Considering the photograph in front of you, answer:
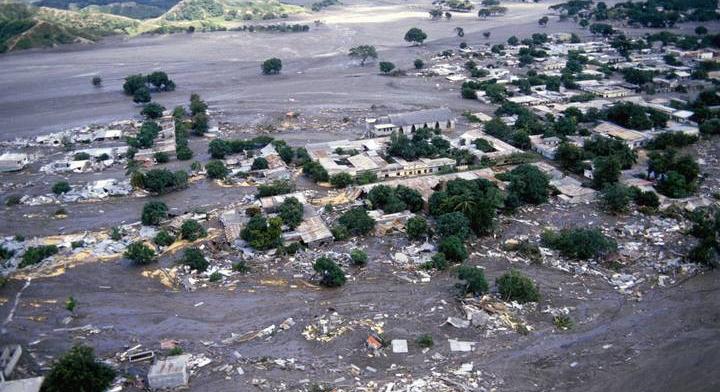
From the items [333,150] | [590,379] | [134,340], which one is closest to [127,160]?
[333,150]

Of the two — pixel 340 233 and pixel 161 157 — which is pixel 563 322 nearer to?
pixel 340 233

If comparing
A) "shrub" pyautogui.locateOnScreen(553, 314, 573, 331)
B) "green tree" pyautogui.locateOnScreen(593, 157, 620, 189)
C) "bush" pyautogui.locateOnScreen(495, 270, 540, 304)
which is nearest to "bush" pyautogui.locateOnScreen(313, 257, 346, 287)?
"bush" pyautogui.locateOnScreen(495, 270, 540, 304)

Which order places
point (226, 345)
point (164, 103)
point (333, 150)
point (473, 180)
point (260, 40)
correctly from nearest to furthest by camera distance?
point (226, 345), point (473, 180), point (333, 150), point (164, 103), point (260, 40)

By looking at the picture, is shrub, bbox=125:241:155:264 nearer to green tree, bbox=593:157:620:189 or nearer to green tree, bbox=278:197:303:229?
green tree, bbox=278:197:303:229

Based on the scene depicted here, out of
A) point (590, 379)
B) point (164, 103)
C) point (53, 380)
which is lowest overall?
point (590, 379)

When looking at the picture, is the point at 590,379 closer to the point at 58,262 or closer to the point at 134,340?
the point at 134,340

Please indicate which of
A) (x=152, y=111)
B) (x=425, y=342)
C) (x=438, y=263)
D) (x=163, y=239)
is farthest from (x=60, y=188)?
(x=425, y=342)

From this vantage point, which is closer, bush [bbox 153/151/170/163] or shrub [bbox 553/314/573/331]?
shrub [bbox 553/314/573/331]
